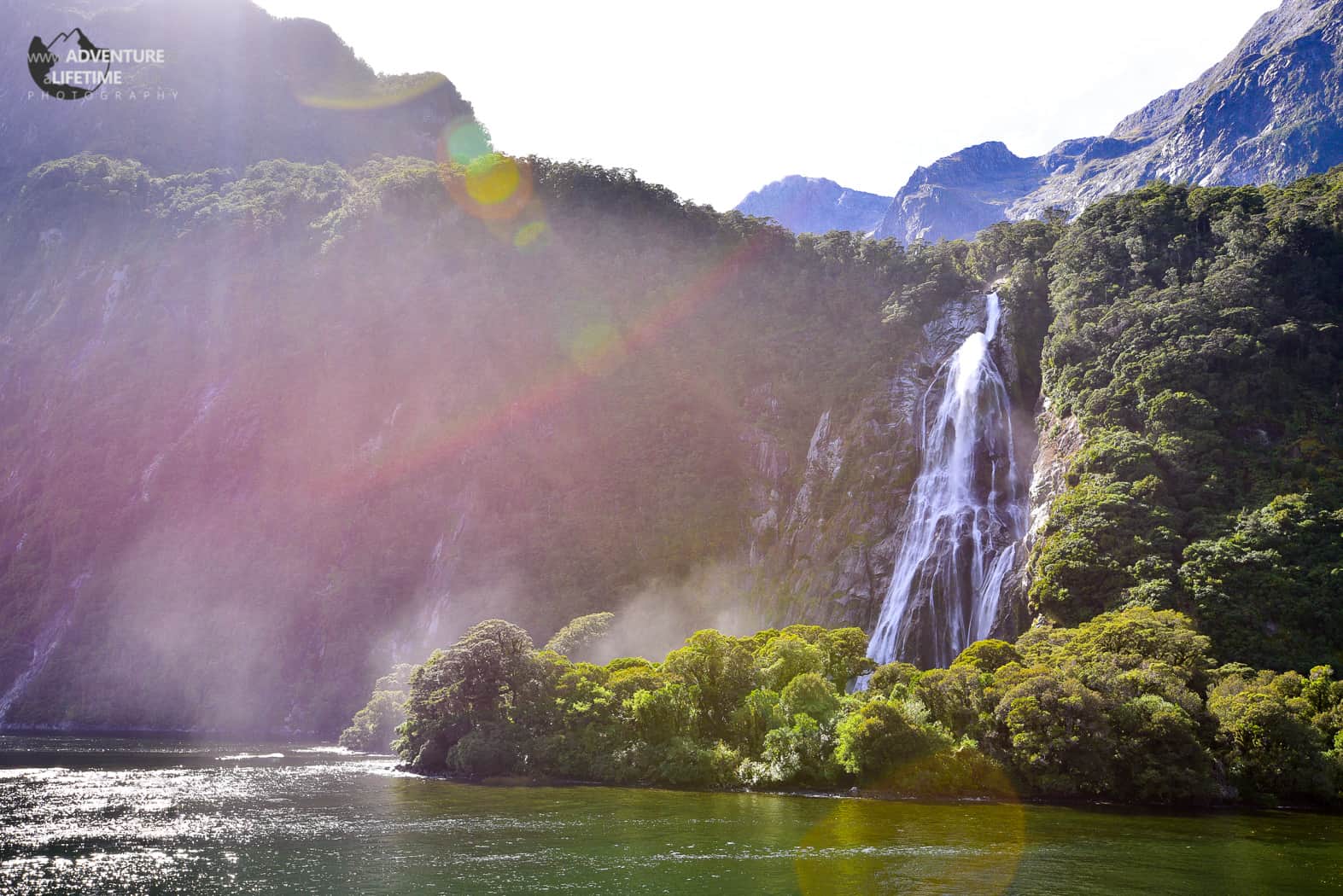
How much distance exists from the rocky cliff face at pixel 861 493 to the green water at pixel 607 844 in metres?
33.3

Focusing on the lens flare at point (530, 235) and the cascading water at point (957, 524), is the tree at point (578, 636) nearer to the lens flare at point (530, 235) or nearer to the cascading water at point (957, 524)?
the cascading water at point (957, 524)

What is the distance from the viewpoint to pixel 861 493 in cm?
7894

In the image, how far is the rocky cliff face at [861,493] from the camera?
73.8m

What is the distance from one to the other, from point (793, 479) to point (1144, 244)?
36.1 m

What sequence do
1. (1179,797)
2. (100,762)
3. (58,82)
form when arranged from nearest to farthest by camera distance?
(1179,797), (100,762), (58,82)

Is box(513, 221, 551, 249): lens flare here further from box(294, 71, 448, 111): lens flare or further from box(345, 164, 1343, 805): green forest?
box(294, 71, 448, 111): lens flare

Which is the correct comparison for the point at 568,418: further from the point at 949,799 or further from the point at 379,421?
the point at 949,799

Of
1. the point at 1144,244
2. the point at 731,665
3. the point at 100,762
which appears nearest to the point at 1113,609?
the point at 731,665

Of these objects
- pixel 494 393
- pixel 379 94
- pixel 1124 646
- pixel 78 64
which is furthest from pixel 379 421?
pixel 78 64

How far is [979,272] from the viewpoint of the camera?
96.4 metres

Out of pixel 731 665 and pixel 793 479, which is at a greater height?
pixel 793 479

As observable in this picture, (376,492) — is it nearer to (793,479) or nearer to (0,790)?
(793,479)

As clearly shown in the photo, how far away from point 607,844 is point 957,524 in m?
45.2

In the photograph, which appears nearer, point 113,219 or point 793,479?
point 793,479
